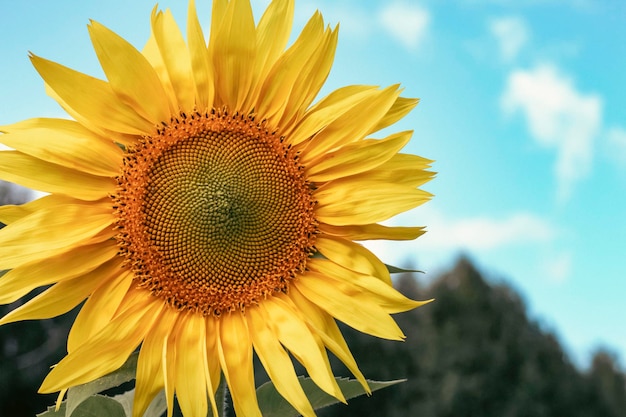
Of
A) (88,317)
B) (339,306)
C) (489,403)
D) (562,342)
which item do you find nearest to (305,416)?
(339,306)

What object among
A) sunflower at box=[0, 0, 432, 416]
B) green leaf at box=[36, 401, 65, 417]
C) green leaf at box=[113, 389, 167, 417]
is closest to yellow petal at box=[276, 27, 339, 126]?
sunflower at box=[0, 0, 432, 416]

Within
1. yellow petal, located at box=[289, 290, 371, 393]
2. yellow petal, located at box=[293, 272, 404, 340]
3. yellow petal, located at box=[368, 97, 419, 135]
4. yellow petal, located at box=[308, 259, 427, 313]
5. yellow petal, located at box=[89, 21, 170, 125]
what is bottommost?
yellow petal, located at box=[289, 290, 371, 393]

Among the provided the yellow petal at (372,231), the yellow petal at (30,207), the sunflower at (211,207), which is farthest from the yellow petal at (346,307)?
the yellow petal at (30,207)

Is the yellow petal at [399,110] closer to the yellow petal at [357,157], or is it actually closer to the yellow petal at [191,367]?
the yellow petal at [357,157]

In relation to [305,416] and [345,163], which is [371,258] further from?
[305,416]

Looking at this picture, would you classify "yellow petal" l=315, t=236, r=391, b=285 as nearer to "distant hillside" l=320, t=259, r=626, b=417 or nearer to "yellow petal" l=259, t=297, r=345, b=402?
"yellow petal" l=259, t=297, r=345, b=402
